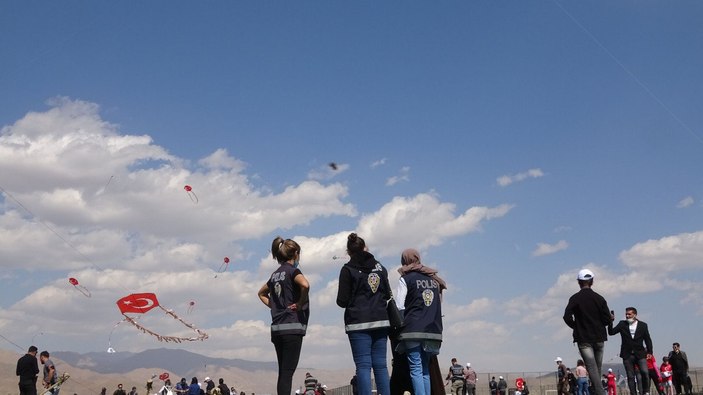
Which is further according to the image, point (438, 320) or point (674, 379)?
point (674, 379)

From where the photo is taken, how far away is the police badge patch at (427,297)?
7.78 meters

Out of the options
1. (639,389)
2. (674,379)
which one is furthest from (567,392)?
(639,389)

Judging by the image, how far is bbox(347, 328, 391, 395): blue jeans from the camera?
715cm

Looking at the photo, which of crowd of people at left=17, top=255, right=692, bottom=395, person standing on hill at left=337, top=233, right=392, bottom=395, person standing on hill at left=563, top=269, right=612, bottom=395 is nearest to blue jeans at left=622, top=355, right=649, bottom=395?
person standing on hill at left=563, top=269, right=612, bottom=395

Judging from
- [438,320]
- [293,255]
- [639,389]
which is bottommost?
[639,389]

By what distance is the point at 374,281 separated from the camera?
7410 mm

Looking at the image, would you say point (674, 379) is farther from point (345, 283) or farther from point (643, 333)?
point (345, 283)

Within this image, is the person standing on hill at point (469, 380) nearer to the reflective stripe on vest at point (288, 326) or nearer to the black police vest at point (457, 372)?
the black police vest at point (457, 372)

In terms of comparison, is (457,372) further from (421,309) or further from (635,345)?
(421,309)

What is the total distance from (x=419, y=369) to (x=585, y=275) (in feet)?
11.6

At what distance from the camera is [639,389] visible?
522 inches

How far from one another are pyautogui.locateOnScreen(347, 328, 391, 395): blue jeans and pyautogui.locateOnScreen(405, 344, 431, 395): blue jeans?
1.07 ft

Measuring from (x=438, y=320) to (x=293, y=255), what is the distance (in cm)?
180

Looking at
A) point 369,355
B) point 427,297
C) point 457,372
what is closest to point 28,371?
point 369,355
